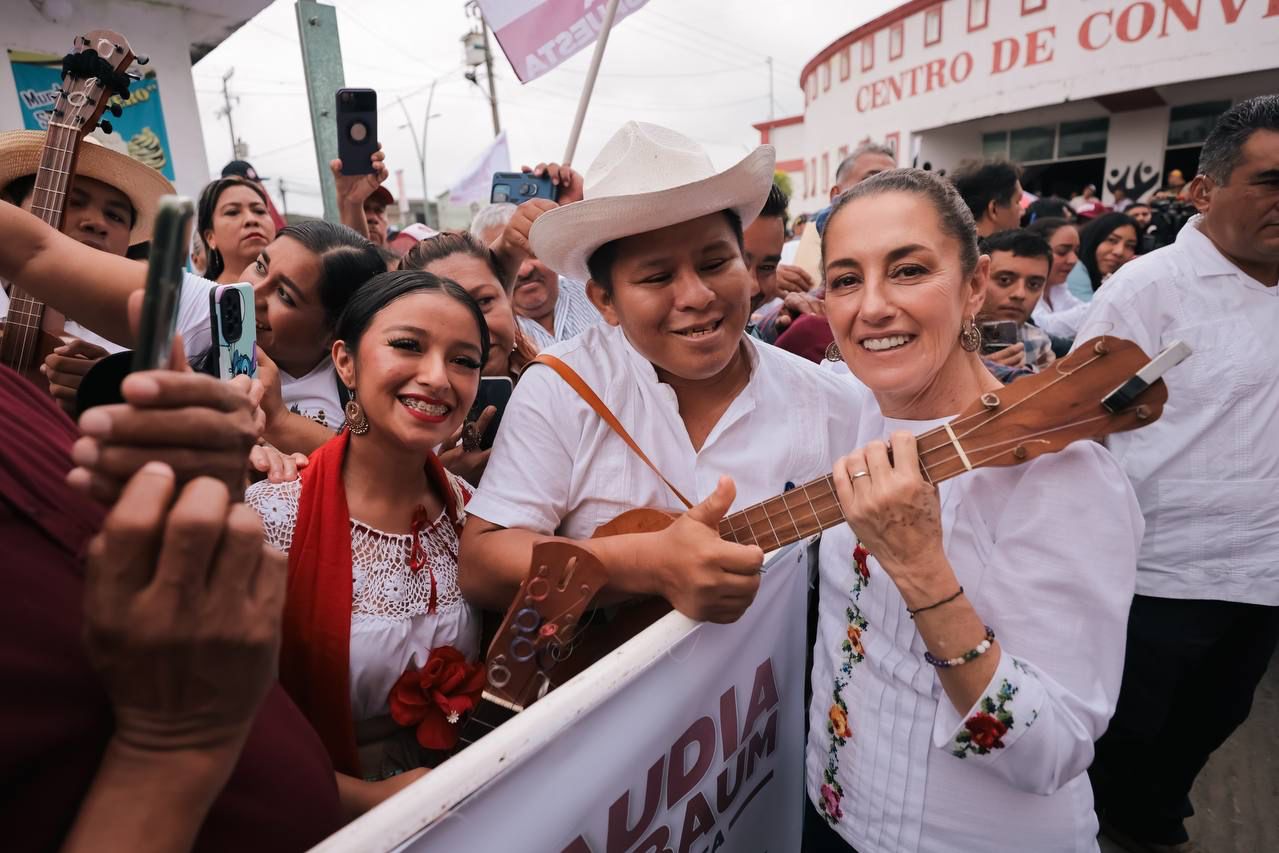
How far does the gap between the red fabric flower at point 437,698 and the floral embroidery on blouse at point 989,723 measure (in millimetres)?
960

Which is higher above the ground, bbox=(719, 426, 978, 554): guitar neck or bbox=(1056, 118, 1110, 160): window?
bbox=(1056, 118, 1110, 160): window

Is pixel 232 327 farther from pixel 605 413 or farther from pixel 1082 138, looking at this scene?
pixel 1082 138

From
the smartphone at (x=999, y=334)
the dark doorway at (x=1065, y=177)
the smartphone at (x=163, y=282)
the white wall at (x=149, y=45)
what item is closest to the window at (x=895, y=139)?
the dark doorway at (x=1065, y=177)

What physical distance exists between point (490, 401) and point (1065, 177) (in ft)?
59.5

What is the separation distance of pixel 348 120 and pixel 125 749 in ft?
9.26

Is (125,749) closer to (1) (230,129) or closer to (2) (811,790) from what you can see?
(2) (811,790)

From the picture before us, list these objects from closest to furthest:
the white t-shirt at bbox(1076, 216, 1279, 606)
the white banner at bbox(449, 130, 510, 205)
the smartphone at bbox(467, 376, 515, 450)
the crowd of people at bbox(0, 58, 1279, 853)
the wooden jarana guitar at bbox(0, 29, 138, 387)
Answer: the crowd of people at bbox(0, 58, 1279, 853), the wooden jarana guitar at bbox(0, 29, 138, 387), the white t-shirt at bbox(1076, 216, 1279, 606), the smartphone at bbox(467, 376, 515, 450), the white banner at bbox(449, 130, 510, 205)

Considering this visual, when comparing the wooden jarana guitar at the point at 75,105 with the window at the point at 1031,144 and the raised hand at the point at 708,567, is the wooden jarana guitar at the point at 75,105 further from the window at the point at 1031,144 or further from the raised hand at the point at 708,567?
the window at the point at 1031,144

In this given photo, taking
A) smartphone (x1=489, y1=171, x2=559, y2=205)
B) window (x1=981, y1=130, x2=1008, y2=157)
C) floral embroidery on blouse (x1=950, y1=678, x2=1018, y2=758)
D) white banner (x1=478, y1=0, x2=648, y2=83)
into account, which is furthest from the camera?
window (x1=981, y1=130, x2=1008, y2=157)

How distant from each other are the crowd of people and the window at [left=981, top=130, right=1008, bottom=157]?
16.6 metres

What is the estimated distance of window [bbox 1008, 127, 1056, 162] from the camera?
1576cm

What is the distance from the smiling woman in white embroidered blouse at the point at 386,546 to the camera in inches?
57.6

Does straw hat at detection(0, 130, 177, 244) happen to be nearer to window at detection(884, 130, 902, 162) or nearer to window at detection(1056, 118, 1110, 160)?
window at detection(884, 130, 902, 162)

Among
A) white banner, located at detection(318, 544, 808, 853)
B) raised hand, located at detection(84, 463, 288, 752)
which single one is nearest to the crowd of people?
raised hand, located at detection(84, 463, 288, 752)
